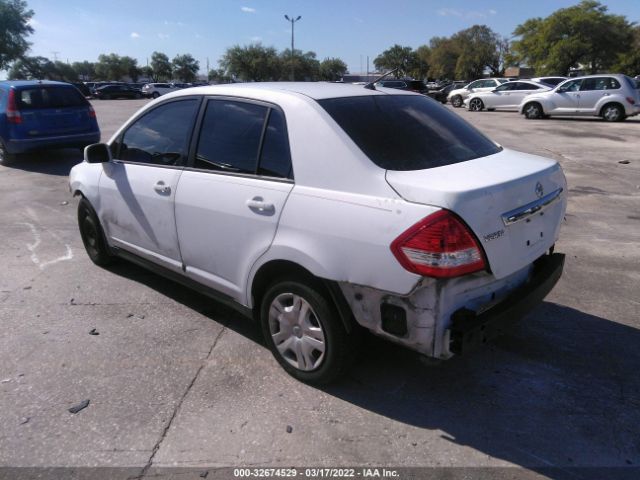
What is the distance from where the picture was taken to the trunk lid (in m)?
2.46

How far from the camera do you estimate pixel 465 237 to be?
244cm

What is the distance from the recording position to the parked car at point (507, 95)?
2444 cm

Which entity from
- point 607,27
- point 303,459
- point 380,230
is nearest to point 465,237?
point 380,230

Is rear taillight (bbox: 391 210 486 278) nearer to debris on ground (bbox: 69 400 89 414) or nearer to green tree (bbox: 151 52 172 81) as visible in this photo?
debris on ground (bbox: 69 400 89 414)

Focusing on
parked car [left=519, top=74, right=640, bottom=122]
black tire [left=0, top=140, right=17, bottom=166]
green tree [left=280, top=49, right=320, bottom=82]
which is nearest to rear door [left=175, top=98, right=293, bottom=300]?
black tire [left=0, top=140, right=17, bottom=166]

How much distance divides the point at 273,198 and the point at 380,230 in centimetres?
77

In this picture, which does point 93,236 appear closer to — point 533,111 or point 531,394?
point 531,394

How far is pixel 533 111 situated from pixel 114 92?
39.0m

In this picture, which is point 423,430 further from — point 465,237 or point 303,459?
point 465,237

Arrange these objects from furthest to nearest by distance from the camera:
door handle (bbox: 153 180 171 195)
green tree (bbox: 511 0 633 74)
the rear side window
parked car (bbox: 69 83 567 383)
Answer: green tree (bbox: 511 0 633 74) → the rear side window → door handle (bbox: 153 180 171 195) → parked car (bbox: 69 83 567 383)

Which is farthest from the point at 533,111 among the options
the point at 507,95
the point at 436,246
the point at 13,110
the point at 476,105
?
the point at 436,246

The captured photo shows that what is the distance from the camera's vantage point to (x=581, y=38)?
51.0m

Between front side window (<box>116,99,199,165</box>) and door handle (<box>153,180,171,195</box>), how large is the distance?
17 centimetres

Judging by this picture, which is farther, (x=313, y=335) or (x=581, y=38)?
(x=581, y=38)
